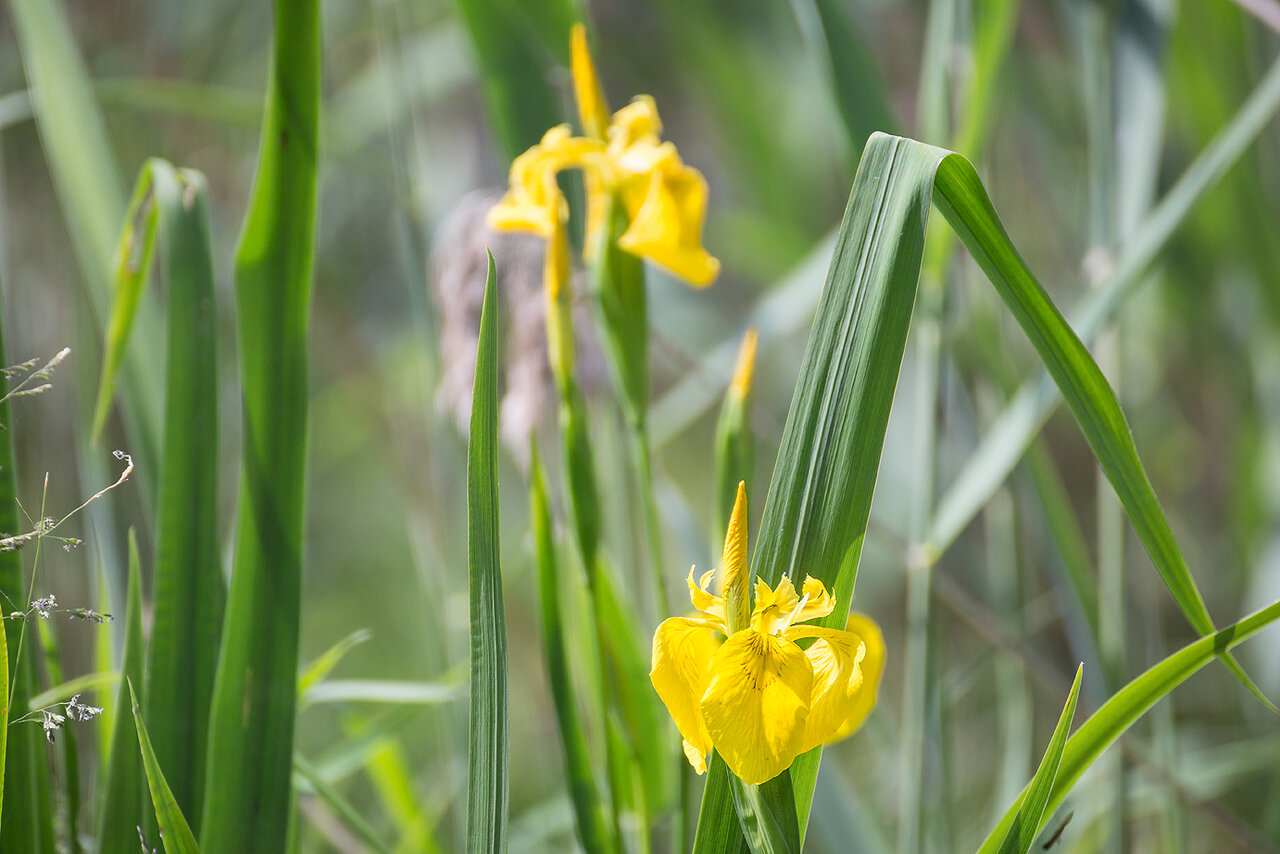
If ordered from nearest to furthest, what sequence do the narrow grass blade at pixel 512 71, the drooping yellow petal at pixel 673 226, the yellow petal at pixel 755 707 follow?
the yellow petal at pixel 755 707 → the drooping yellow petal at pixel 673 226 → the narrow grass blade at pixel 512 71

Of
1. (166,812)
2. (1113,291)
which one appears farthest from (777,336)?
(166,812)

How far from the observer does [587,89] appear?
0.31m

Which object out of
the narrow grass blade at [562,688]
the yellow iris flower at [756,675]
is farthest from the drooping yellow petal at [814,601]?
the narrow grass blade at [562,688]

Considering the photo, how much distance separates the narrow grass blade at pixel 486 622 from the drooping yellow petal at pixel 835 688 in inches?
2.8

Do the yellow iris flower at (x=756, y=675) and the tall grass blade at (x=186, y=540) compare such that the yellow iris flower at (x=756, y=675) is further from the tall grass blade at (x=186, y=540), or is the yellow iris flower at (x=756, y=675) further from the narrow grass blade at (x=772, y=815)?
the tall grass blade at (x=186, y=540)

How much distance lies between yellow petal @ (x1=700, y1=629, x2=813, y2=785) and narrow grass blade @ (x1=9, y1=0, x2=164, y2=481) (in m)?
0.27

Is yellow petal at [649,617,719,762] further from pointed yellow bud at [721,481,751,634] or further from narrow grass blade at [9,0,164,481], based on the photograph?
narrow grass blade at [9,0,164,481]

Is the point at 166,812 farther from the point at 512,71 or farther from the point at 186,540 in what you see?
the point at 512,71

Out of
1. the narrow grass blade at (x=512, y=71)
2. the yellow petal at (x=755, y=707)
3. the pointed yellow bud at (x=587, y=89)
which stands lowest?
the yellow petal at (x=755, y=707)

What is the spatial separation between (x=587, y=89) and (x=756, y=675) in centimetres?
23

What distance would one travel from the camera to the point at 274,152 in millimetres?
229

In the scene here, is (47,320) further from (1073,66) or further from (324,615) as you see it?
(1073,66)

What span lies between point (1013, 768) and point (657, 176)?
1.46ft

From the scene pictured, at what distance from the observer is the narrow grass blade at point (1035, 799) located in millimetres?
188
